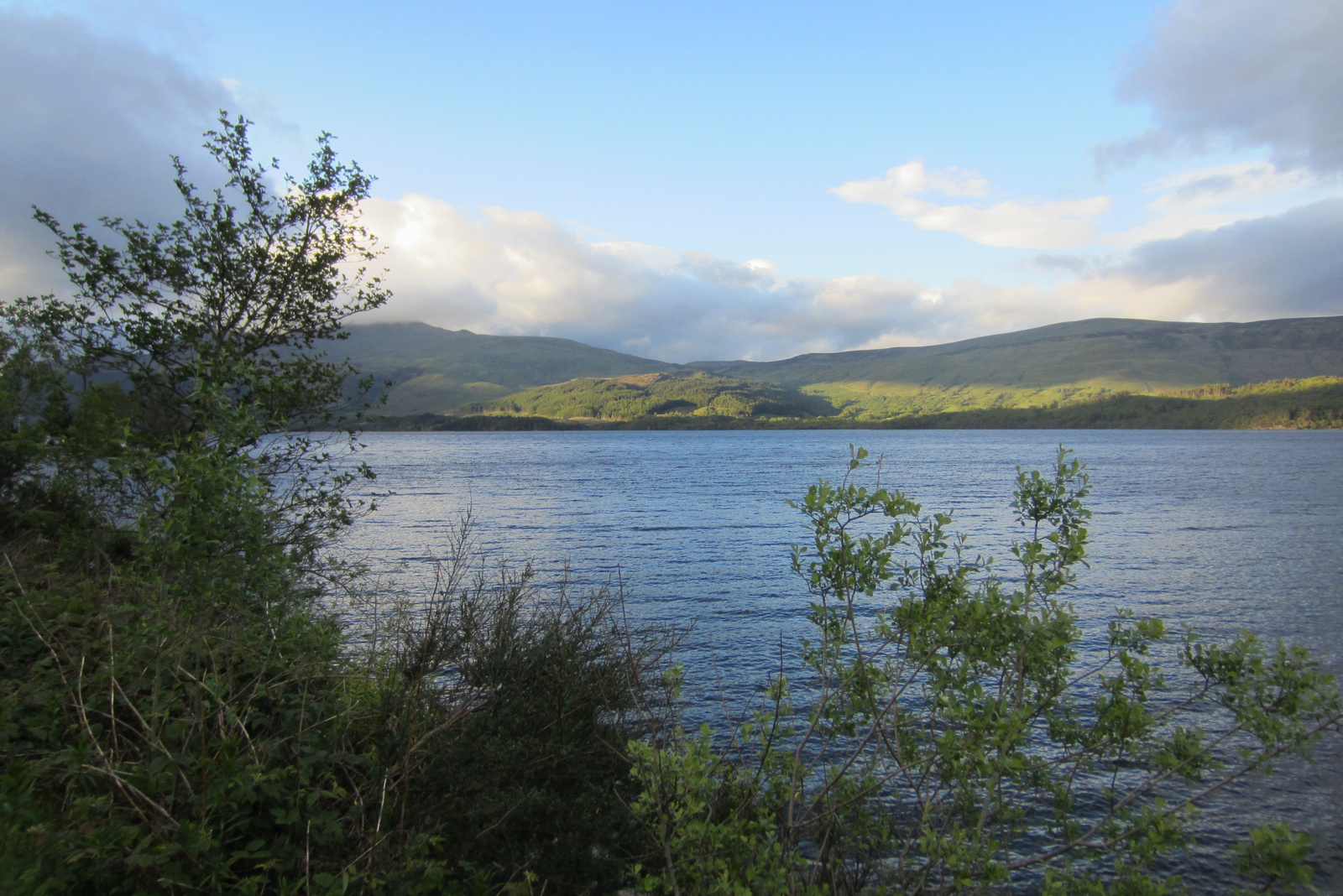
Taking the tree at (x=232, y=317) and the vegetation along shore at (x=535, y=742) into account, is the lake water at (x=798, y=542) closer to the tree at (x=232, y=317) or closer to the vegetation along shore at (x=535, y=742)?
the vegetation along shore at (x=535, y=742)

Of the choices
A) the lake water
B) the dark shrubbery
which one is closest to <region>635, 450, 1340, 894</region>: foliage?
the dark shrubbery

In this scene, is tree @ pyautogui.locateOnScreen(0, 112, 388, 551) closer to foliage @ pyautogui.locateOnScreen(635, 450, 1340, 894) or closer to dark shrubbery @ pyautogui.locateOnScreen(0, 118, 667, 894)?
dark shrubbery @ pyautogui.locateOnScreen(0, 118, 667, 894)

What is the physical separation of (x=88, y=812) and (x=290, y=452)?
35.9ft

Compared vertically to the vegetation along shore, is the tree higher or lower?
higher

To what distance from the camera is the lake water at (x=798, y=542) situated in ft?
62.5

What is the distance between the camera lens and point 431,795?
6.77 metres

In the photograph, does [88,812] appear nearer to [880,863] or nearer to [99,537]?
[880,863]

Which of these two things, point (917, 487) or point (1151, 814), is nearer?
point (1151, 814)

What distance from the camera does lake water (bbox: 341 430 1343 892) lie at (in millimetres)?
19047

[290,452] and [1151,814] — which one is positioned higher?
[290,452]

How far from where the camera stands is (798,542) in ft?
123

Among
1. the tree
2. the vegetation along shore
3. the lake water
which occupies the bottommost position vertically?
the lake water

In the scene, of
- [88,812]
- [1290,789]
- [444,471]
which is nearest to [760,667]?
[1290,789]

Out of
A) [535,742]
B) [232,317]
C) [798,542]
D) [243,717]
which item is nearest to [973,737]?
[535,742]
